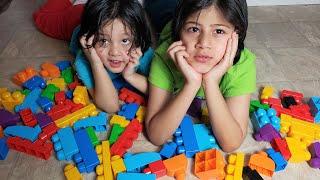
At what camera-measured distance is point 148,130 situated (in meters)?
0.92

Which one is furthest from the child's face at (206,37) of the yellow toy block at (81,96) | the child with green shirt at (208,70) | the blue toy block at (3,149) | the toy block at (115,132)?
the blue toy block at (3,149)

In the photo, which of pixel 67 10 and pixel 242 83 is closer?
pixel 242 83

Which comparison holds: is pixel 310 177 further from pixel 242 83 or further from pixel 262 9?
pixel 262 9

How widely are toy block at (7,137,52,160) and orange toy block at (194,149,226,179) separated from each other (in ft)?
1.32

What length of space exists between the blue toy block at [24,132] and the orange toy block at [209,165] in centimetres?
46

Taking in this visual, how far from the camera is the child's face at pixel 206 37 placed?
2.48 feet

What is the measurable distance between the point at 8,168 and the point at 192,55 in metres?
0.57

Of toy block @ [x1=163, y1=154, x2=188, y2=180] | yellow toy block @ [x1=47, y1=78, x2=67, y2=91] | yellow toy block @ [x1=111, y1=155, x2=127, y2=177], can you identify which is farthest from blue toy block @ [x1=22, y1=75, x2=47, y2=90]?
toy block @ [x1=163, y1=154, x2=188, y2=180]

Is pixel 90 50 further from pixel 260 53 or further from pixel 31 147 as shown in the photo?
pixel 260 53

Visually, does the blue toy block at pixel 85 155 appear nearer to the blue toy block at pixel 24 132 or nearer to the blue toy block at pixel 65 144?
the blue toy block at pixel 65 144

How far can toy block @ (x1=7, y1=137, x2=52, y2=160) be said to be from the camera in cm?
90

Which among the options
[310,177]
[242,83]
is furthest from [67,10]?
[310,177]

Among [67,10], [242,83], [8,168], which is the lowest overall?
[8,168]

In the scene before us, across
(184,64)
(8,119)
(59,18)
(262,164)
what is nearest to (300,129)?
(262,164)
